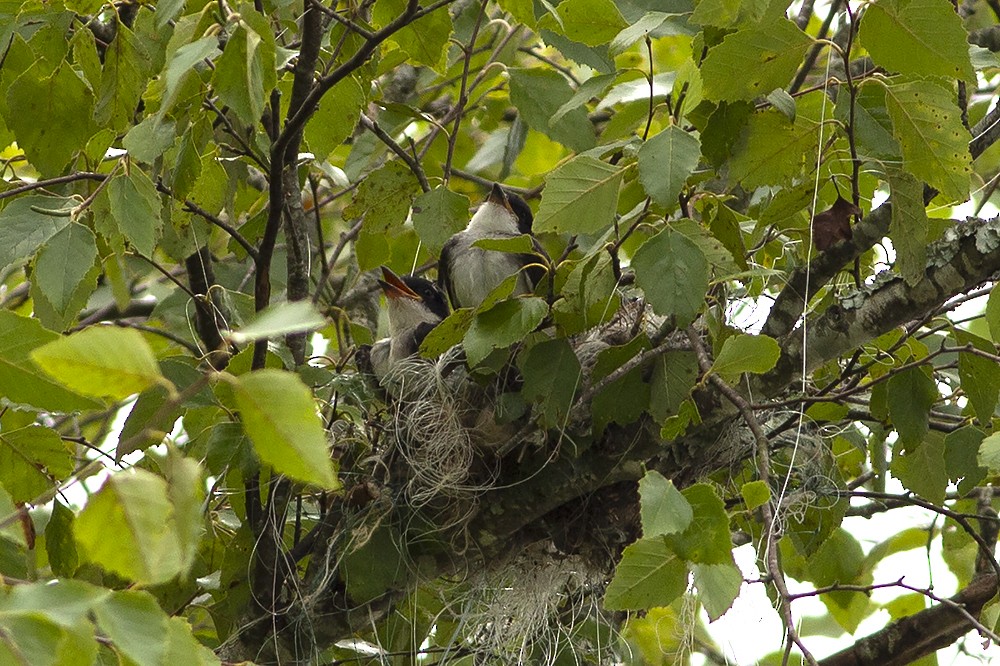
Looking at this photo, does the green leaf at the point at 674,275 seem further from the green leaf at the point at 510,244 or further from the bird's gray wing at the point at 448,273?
the bird's gray wing at the point at 448,273

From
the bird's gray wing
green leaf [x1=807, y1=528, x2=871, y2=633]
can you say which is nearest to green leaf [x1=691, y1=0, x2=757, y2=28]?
green leaf [x1=807, y1=528, x2=871, y2=633]

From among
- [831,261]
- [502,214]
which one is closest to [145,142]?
[831,261]

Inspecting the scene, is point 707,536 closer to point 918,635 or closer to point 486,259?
point 918,635

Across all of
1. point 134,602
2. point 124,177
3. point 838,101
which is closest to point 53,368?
point 134,602

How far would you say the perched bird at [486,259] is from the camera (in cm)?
327

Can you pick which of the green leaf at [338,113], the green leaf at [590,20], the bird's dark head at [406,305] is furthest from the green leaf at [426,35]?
the bird's dark head at [406,305]

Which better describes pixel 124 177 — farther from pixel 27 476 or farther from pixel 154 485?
pixel 154 485

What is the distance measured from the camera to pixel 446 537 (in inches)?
Answer: 103

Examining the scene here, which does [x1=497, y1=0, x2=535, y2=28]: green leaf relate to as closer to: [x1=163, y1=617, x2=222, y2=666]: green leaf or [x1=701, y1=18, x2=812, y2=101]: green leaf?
[x1=701, y1=18, x2=812, y2=101]: green leaf

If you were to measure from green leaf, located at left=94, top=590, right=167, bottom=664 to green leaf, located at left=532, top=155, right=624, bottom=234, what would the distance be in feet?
3.12

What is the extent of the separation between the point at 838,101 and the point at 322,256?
4.72 feet

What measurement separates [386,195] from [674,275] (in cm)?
113

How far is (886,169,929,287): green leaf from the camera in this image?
1968 millimetres

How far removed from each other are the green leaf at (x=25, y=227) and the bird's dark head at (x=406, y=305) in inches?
53.9
